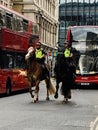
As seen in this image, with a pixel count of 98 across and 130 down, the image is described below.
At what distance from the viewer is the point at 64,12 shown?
118 meters

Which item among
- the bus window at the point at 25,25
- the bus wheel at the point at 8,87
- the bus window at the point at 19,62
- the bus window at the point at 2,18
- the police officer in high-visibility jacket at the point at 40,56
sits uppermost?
the bus window at the point at 2,18

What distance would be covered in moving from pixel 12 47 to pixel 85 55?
8795mm

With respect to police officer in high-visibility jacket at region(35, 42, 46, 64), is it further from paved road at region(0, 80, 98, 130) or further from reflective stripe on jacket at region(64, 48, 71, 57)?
paved road at region(0, 80, 98, 130)

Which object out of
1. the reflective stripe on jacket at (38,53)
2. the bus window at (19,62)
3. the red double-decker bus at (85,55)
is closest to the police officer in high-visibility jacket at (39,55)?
the reflective stripe on jacket at (38,53)

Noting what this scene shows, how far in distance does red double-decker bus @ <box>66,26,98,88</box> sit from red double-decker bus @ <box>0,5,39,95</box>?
441cm

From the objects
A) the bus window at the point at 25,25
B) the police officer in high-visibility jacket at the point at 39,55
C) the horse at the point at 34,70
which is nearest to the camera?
the horse at the point at 34,70

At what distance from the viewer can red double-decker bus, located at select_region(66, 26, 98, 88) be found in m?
34.2

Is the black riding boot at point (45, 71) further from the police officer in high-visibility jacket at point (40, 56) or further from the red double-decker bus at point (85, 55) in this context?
the red double-decker bus at point (85, 55)

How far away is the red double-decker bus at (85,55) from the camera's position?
34188 mm

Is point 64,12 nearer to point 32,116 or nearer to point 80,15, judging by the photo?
point 80,15

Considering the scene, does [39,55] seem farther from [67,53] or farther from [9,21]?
[9,21]

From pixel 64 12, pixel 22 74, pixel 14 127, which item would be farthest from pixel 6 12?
pixel 64 12

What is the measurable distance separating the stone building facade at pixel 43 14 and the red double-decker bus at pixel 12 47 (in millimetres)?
46905

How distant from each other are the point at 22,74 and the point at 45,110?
1167 cm
